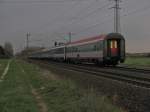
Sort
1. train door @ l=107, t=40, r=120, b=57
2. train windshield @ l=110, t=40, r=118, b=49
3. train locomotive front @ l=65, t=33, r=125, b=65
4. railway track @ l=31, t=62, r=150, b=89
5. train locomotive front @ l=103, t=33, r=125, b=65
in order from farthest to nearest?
train windshield @ l=110, t=40, r=118, b=49, train door @ l=107, t=40, r=120, b=57, train locomotive front @ l=65, t=33, r=125, b=65, train locomotive front @ l=103, t=33, r=125, b=65, railway track @ l=31, t=62, r=150, b=89

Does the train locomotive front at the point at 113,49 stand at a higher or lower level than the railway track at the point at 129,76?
higher

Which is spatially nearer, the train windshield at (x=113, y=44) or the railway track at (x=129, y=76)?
the railway track at (x=129, y=76)

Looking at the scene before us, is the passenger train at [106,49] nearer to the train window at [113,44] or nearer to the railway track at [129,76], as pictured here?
the train window at [113,44]

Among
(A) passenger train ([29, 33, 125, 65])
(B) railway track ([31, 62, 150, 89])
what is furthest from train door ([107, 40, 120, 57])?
(B) railway track ([31, 62, 150, 89])

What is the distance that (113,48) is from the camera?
29.9 m

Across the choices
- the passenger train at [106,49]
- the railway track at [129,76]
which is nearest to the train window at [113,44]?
the passenger train at [106,49]

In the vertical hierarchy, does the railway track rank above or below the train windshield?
below

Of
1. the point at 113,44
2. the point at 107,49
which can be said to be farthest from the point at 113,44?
the point at 107,49

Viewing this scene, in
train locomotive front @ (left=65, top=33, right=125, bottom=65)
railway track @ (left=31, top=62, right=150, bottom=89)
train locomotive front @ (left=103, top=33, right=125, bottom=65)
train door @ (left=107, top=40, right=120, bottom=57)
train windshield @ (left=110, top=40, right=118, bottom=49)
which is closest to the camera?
railway track @ (left=31, top=62, right=150, bottom=89)

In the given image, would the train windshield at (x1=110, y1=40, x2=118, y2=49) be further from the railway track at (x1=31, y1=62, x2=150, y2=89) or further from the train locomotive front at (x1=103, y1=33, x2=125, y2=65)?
the railway track at (x1=31, y1=62, x2=150, y2=89)

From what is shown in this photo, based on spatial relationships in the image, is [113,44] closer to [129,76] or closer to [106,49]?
[106,49]

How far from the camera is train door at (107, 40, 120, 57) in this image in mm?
29422

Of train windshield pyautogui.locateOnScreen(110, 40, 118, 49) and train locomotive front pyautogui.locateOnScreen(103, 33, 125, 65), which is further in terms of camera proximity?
train windshield pyautogui.locateOnScreen(110, 40, 118, 49)

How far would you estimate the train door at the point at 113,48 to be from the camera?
1158 inches
